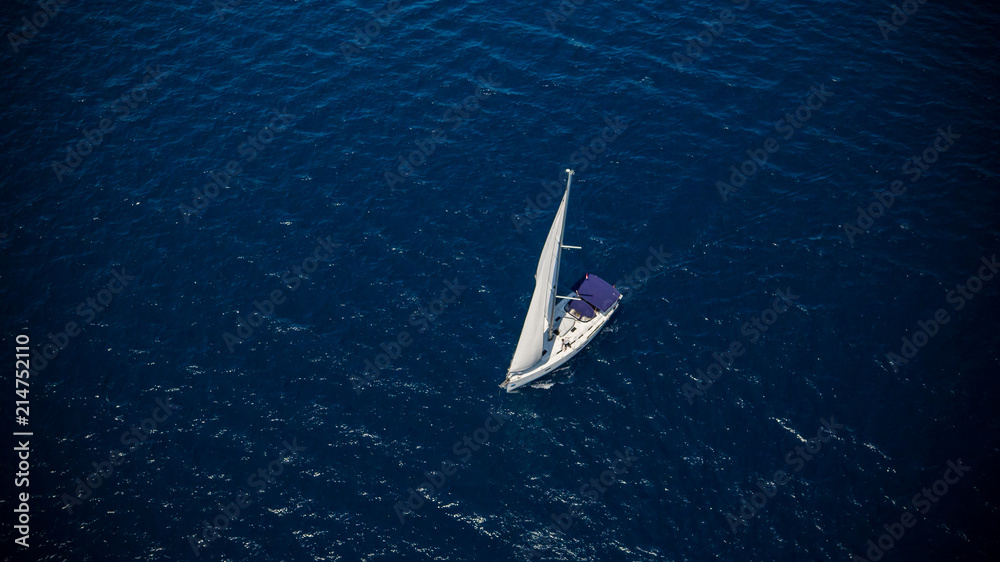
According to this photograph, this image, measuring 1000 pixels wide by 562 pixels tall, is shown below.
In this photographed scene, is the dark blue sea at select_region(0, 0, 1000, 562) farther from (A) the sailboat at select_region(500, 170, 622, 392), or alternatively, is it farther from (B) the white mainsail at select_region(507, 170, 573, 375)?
(B) the white mainsail at select_region(507, 170, 573, 375)

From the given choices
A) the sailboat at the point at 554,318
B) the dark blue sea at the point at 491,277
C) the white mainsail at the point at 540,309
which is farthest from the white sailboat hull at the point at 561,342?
the dark blue sea at the point at 491,277

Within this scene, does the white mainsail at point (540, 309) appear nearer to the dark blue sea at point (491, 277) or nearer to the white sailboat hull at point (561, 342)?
the white sailboat hull at point (561, 342)

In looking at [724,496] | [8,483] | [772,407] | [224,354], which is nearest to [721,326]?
[772,407]

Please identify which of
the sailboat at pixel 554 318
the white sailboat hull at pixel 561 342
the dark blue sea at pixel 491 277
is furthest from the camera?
the white sailboat hull at pixel 561 342

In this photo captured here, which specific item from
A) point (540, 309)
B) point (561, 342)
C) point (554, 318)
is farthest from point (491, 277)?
point (540, 309)

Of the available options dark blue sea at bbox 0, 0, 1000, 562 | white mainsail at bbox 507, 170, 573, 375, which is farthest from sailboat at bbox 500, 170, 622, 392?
dark blue sea at bbox 0, 0, 1000, 562

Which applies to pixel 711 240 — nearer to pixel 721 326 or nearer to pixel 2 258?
pixel 721 326

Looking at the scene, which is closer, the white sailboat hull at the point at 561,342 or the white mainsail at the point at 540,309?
the white mainsail at the point at 540,309
